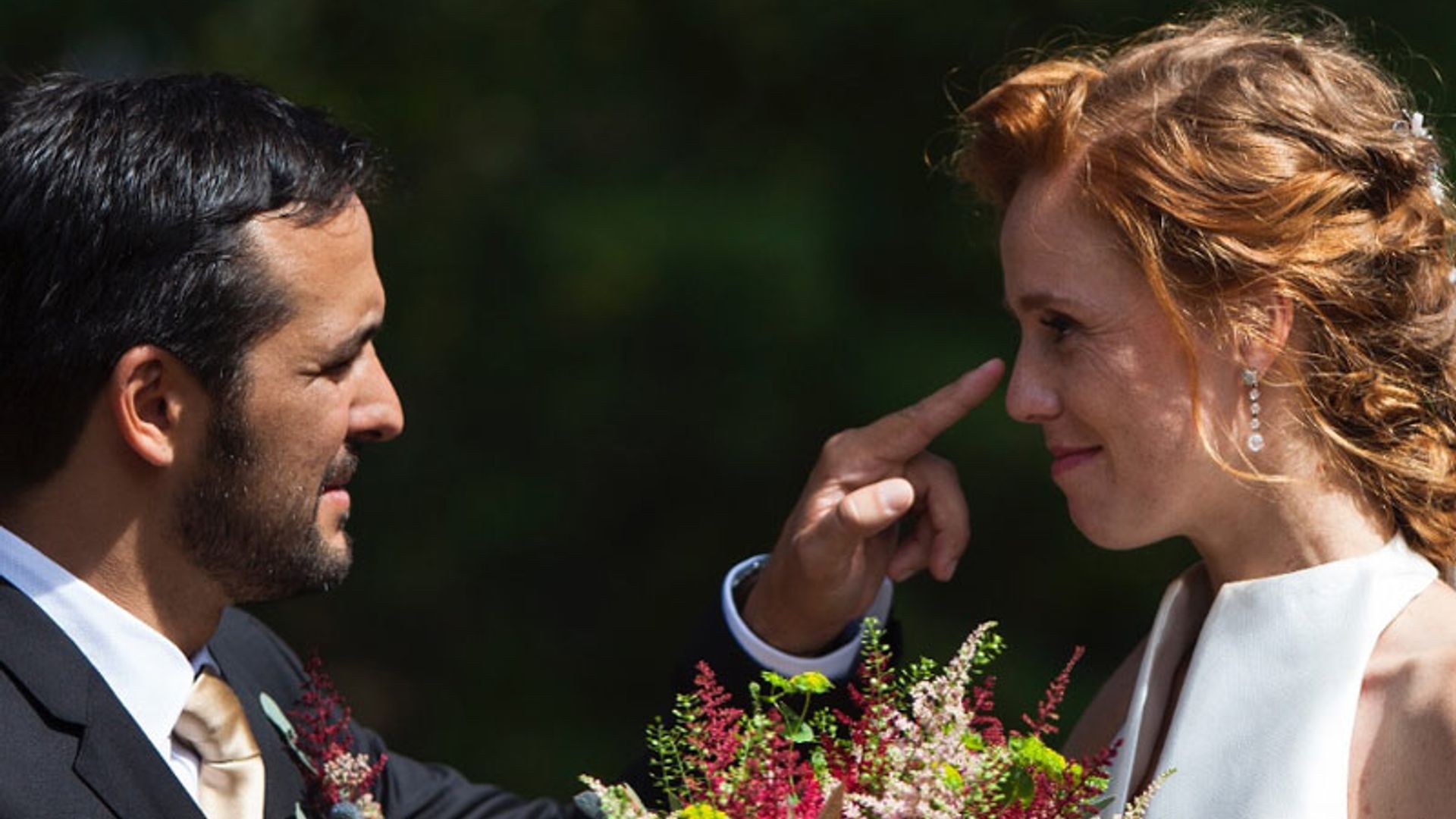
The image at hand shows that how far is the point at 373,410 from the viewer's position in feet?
11.2

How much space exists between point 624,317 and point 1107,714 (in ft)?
9.19

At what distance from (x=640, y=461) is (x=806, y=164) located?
1079mm

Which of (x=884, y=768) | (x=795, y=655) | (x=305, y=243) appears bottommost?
(x=795, y=655)

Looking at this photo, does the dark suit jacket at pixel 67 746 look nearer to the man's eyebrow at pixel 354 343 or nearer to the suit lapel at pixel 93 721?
the suit lapel at pixel 93 721

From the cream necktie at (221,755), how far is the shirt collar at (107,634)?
4cm

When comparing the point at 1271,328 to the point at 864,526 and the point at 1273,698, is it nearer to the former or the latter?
the point at 1273,698

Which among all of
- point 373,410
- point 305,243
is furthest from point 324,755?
point 305,243

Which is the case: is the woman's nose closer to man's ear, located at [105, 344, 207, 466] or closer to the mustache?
the mustache

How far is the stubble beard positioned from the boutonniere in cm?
17

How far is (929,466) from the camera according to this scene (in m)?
3.68

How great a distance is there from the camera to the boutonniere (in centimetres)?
316

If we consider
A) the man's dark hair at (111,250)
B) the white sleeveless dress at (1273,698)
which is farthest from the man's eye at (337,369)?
the white sleeveless dress at (1273,698)

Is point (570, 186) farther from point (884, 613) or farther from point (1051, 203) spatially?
point (1051, 203)

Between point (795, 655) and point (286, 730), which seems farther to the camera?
point (795, 655)
